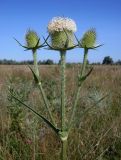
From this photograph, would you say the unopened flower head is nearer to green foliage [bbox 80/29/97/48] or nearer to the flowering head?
the flowering head

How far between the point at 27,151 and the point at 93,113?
2108mm

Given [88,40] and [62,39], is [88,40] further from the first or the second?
[62,39]

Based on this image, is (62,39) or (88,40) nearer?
(62,39)

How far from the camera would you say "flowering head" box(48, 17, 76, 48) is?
109 inches

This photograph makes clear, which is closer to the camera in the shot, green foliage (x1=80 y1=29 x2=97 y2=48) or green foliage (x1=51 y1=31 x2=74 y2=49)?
green foliage (x1=51 y1=31 x2=74 y2=49)

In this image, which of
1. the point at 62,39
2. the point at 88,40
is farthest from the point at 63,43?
the point at 88,40

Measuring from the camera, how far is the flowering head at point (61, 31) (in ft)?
9.05

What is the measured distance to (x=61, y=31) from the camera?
2822mm

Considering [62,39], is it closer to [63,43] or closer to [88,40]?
[63,43]

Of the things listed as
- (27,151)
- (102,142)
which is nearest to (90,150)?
(102,142)

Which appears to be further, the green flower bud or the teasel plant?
the green flower bud

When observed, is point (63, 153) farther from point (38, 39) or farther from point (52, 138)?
point (52, 138)

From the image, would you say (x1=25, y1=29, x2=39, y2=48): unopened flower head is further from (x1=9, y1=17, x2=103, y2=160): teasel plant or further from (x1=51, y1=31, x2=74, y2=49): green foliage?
(x1=51, y1=31, x2=74, y2=49): green foliage

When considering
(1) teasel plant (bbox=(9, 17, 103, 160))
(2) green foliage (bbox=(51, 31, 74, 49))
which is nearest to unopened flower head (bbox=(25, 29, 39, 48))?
(1) teasel plant (bbox=(9, 17, 103, 160))
